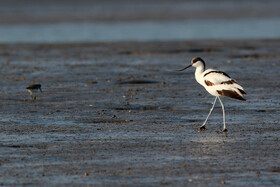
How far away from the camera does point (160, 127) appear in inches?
501

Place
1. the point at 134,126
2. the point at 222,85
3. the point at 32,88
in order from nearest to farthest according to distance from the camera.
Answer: the point at 222,85, the point at 134,126, the point at 32,88

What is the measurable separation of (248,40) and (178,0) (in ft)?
169

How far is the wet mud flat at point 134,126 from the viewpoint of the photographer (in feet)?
30.3

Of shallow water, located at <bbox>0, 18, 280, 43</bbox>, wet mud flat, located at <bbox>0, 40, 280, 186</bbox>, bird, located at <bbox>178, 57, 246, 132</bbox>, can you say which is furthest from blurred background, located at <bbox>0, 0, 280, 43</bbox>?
bird, located at <bbox>178, 57, 246, 132</bbox>

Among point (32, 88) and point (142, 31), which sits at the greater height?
point (142, 31)

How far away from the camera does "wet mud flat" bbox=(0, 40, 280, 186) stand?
9234 mm

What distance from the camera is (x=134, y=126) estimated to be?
504 inches

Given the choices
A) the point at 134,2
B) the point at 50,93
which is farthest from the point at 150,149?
the point at 134,2

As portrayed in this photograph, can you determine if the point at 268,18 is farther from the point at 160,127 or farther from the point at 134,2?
the point at 160,127

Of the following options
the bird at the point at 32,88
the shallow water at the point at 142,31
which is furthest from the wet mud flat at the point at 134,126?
the shallow water at the point at 142,31

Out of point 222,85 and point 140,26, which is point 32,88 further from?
point 140,26

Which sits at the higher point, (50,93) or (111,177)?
(50,93)

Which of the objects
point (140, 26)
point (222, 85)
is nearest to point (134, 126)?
point (222, 85)

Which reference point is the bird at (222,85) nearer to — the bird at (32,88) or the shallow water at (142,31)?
the bird at (32,88)
